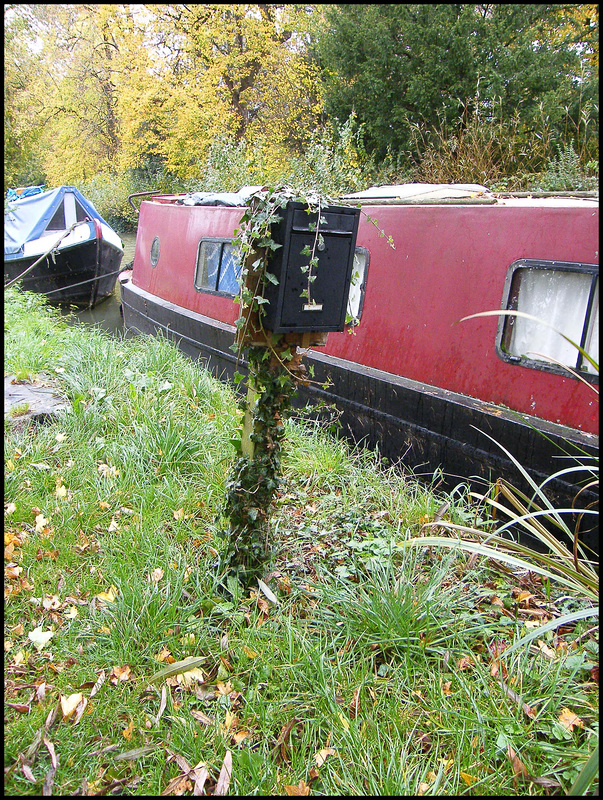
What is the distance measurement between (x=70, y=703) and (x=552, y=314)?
2834mm

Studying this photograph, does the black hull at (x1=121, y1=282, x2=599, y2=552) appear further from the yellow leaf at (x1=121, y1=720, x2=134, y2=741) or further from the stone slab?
the stone slab

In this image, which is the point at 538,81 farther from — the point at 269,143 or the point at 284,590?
the point at 284,590

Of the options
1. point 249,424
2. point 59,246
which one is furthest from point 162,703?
point 59,246

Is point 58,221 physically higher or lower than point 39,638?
A: higher

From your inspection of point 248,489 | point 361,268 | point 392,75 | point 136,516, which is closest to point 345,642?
point 248,489

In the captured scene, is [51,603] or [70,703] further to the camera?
[51,603]

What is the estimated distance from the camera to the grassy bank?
1.75 metres

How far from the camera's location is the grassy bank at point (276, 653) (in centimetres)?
175

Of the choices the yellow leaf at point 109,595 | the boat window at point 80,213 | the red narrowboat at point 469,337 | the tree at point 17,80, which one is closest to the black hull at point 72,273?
the boat window at point 80,213

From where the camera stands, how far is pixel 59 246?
10.9 meters

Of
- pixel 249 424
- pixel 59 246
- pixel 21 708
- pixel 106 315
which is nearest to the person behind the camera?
pixel 21 708

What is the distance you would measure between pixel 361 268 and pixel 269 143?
33.0 feet

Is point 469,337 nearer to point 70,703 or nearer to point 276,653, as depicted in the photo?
point 276,653

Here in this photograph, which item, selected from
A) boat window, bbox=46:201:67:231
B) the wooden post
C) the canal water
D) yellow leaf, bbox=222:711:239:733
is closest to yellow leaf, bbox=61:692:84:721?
yellow leaf, bbox=222:711:239:733
